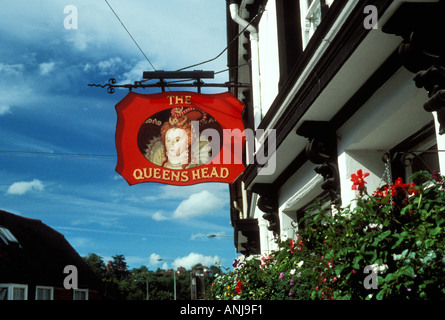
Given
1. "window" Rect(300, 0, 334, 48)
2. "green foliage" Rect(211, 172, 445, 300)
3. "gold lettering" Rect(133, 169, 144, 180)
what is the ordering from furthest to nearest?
"gold lettering" Rect(133, 169, 144, 180) → "window" Rect(300, 0, 334, 48) → "green foliage" Rect(211, 172, 445, 300)

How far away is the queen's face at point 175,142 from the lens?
8.46m

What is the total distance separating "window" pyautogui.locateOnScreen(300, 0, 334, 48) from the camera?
7066mm

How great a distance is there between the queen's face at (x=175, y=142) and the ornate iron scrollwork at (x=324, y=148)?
2537 millimetres

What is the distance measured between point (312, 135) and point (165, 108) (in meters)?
2.97

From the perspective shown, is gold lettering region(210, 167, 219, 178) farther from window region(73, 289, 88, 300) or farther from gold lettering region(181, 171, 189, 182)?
window region(73, 289, 88, 300)

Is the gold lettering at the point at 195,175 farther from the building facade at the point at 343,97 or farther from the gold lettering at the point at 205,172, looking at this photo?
the building facade at the point at 343,97

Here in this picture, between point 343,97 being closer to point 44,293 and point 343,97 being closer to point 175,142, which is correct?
point 175,142

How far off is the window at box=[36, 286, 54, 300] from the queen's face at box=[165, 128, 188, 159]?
22.3 metres

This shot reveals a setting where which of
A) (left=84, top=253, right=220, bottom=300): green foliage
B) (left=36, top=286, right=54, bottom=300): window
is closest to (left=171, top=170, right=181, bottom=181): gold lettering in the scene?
(left=36, top=286, right=54, bottom=300): window

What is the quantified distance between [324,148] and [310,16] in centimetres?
197

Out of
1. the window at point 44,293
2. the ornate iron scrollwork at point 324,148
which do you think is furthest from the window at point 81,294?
the ornate iron scrollwork at point 324,148
